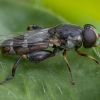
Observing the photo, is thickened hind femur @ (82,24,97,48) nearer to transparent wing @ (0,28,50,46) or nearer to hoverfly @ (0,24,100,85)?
hoverfly @ (0,24,100,85)

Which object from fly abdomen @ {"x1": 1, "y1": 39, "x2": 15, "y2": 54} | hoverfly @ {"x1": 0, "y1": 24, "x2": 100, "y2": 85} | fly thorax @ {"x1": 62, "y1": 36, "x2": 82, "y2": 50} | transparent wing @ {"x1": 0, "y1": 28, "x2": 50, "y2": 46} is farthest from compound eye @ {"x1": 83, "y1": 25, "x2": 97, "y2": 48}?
fly abdomen @ {"x1": 1, "y1": 39, "x2": 15, "y2": 54}

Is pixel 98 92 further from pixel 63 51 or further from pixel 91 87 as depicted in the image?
pixel 63 51

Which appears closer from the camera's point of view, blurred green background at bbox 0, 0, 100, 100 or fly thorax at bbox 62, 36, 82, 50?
blurred green background at bbox 0, 0, 100, 100

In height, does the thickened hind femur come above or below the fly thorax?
above

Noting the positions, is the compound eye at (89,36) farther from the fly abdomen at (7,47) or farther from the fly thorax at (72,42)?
the fly abdomen at (7,47)

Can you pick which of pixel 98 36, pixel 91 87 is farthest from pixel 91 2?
pixel 91 87

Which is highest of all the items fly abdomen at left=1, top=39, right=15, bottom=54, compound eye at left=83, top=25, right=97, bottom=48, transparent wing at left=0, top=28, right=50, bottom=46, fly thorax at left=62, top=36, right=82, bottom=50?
compound eye at left=83, top=25, right=97, bottom=48

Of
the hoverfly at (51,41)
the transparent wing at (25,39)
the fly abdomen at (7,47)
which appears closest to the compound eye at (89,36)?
the hoverfly at (51,41)

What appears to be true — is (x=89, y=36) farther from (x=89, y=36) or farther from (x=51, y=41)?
(x=51, y=41)
